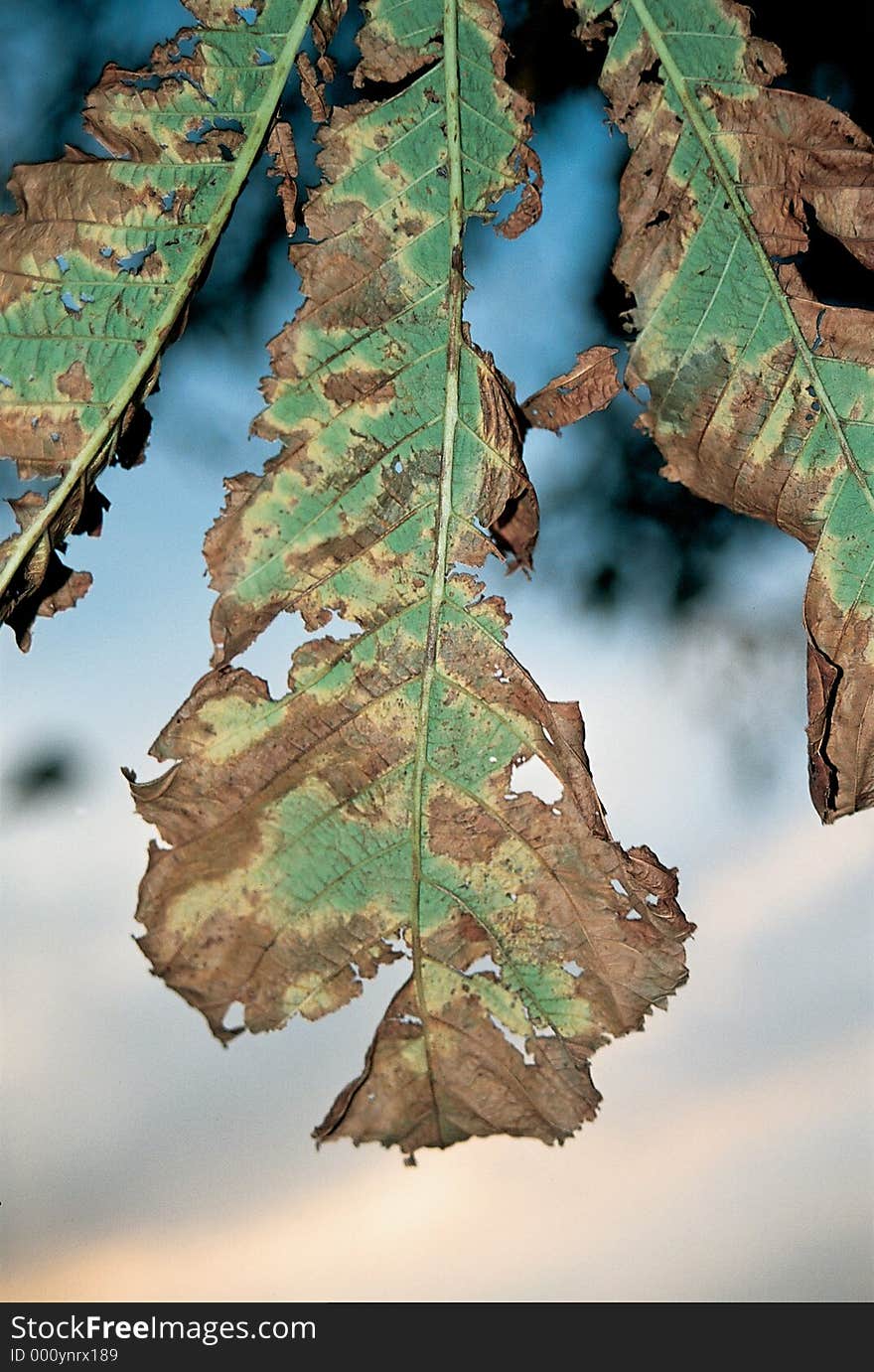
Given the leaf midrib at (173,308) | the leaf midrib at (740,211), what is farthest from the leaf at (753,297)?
the leaf midrib at (173,308)

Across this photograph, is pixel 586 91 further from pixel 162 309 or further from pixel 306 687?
pixel 306 687

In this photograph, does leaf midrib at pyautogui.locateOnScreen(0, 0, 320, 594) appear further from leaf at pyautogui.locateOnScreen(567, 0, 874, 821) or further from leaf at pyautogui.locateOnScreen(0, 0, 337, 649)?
leaf at pyautogui.locateOnScreen(567, 0, 874, 821)

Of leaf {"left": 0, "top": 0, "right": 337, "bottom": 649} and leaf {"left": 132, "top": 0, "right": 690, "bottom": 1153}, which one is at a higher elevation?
leaf {"left": 0, "top": 0, "right": 337, "bottom": 649}

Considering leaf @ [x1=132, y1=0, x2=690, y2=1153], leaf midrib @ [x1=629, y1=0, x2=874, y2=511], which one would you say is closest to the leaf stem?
leaf @ [x1=132, y1=0, x2=690, y2=1153]

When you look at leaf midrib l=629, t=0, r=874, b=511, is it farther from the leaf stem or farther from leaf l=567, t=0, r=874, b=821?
the leaf stem

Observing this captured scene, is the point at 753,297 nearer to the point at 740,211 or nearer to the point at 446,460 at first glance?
the point at 740,211
